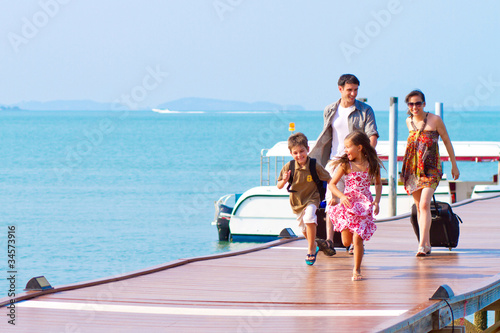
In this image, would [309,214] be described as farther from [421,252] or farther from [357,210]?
[421,252]

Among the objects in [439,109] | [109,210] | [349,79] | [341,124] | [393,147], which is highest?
[439,109]

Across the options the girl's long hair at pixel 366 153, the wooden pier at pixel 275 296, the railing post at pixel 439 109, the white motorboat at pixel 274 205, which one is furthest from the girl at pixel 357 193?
the railing post at pixel 439 109

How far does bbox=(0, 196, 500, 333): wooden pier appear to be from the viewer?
5426mm

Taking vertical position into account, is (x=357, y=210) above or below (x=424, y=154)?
below

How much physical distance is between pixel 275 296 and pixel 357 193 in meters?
1.42

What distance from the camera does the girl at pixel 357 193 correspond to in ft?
23.3

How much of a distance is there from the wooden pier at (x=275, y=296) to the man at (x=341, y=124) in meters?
0.92

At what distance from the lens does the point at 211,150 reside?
87062mm

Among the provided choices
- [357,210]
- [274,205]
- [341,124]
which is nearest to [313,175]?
[357,210]

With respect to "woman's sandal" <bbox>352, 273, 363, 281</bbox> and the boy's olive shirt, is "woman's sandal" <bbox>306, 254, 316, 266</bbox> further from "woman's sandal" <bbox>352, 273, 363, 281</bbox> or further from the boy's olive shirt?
"woman's sandal" <bbox>352, 273, 363, 281</bbox>

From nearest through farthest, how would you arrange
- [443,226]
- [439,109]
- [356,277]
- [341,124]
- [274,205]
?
1. [356,277]
2. [341,124]
3. [443,226]
4. [439,109]
5. [274,205]

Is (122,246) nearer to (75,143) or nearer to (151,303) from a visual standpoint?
(151,303)

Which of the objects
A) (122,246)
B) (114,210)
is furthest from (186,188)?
(122,246)

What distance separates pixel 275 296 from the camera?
630 cm
